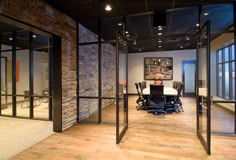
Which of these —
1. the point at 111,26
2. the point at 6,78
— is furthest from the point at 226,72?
the point at 6,78

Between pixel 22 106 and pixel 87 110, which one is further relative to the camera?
pixel 22 106

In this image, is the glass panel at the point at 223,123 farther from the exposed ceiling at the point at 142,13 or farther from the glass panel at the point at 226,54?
the exposed ceiling at the point at 142,13

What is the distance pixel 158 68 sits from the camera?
10.9 metres

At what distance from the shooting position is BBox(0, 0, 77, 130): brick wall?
2842 mm

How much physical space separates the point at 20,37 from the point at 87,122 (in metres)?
4.05

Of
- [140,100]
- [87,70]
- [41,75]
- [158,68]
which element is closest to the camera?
[87,70]

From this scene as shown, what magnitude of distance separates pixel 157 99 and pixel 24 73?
6.50 m

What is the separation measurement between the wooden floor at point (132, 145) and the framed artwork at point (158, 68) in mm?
6535

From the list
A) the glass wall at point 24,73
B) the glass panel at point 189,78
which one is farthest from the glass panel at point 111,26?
the glass panel at point 189,78

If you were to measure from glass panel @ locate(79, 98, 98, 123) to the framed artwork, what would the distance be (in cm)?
615

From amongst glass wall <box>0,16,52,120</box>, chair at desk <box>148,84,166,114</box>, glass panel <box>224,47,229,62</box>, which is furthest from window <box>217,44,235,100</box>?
glass wall <box>0,16,52,120</box>

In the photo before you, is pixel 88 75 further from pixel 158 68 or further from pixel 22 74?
pixel 158 68

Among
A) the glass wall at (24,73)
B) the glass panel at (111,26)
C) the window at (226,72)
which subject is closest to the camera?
the glass panel at (111,26)

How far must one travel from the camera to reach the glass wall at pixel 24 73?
5.28 m
